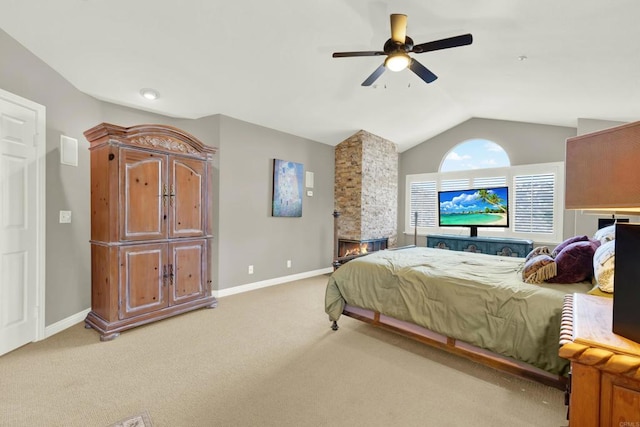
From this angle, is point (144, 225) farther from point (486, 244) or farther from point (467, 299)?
point (486, 244)

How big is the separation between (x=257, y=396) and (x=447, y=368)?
151 centimetres

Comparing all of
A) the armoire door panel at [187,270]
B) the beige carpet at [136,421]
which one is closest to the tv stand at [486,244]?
the armoire door panel at [187,270]

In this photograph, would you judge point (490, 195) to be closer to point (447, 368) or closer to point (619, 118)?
point (619, 118)

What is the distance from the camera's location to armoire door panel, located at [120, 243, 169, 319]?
2961 mm

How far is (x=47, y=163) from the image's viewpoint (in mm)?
2857

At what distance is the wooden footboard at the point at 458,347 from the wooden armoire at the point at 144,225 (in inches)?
78.8

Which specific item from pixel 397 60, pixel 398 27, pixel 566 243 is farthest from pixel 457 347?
pixel 398 27

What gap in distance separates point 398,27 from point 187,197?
9.24 feet

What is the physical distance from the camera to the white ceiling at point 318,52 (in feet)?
7.66

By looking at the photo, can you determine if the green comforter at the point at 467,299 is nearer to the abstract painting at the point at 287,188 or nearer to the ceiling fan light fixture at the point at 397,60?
the ceiling fan light fixture at the point at 397,60

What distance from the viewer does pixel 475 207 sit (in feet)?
17.6

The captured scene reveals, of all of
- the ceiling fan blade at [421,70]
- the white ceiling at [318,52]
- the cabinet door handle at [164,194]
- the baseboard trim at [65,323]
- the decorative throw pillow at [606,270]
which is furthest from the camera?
the cabinet door handle at [164,194]

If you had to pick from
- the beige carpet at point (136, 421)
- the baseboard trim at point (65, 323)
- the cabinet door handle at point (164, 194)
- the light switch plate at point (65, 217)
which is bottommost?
the beige carpet at point (136, 421)

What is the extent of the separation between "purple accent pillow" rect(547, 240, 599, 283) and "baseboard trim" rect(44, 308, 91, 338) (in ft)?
14.8
